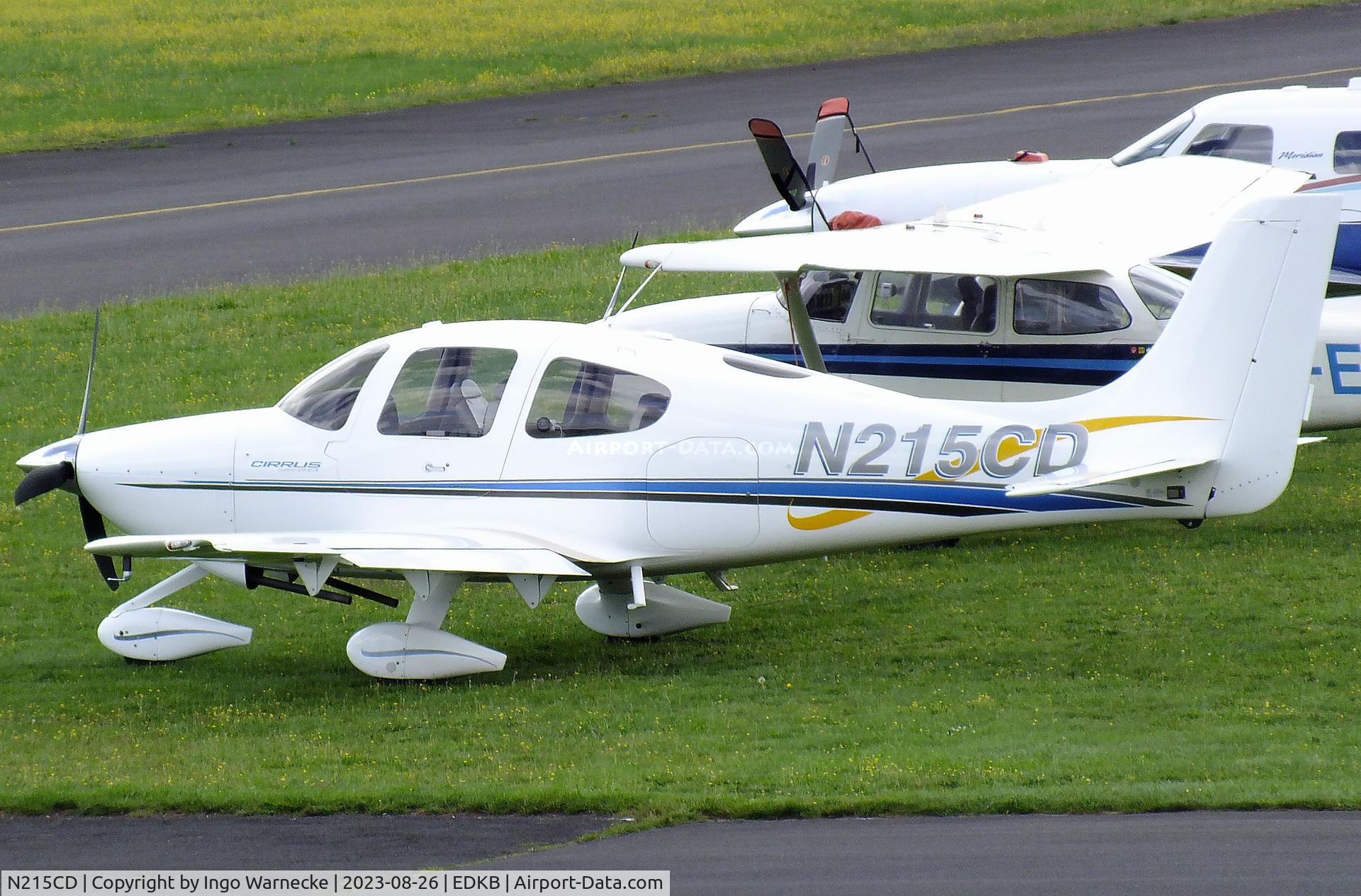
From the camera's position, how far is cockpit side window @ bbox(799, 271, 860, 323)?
47.8 feet

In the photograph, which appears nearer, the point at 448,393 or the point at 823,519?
the point at 823,519

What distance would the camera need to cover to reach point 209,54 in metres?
39.0

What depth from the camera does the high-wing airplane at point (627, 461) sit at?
35.4 feet

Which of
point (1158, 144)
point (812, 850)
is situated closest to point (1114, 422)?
point (812, 850)

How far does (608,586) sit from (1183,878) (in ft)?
17.7

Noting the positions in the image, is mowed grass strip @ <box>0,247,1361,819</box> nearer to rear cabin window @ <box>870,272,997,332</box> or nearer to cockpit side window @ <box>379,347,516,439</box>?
cockpit side window @ <box>379,347,516,439</box>

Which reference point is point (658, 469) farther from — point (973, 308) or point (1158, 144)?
point (1158, 144)

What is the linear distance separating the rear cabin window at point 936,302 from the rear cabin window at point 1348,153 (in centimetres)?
675

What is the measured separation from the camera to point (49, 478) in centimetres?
1178

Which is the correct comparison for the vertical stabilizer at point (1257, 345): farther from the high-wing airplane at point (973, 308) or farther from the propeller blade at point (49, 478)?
the propeller blade at point (49, 478)

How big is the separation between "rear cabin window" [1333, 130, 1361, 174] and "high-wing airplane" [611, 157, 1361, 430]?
365 cm

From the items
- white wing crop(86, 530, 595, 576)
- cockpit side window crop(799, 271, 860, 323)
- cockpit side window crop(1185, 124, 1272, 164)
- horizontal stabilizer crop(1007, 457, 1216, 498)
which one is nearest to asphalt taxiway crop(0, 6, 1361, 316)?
cockpit side window crop(1185, 124, 1272, 164)

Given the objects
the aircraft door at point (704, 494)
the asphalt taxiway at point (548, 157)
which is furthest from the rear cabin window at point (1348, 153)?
the aircraft door at point (704, 494)

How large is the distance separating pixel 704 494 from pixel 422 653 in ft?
7.12
